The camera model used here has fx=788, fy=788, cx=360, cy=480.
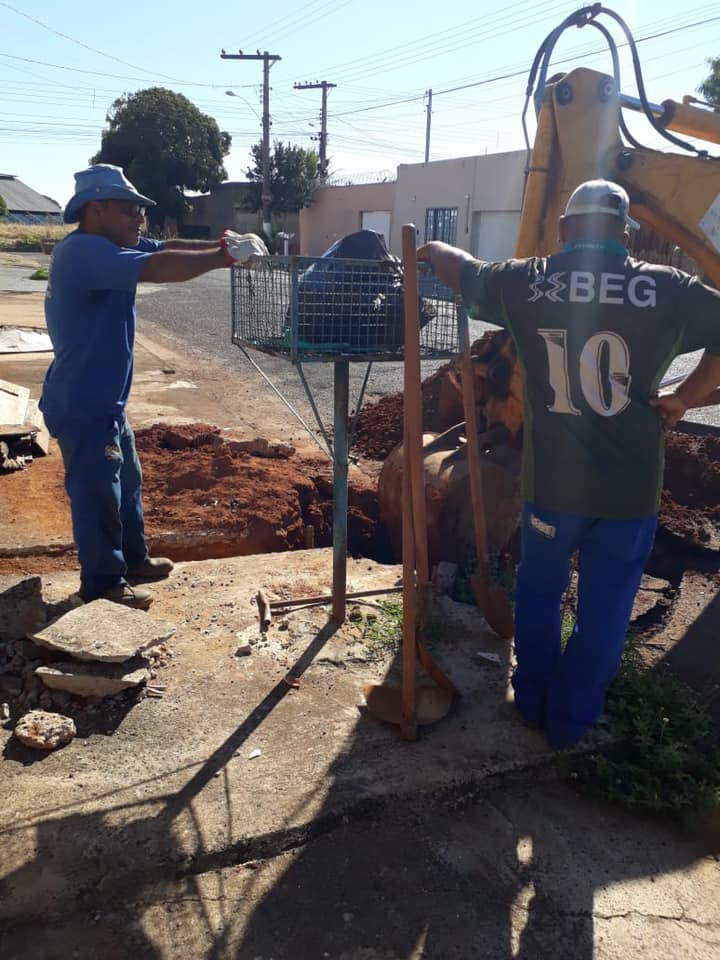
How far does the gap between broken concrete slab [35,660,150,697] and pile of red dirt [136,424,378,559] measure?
6.63ft

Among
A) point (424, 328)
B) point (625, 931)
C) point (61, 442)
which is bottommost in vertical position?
point (625, 931)

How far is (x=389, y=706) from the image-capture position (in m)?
3.38

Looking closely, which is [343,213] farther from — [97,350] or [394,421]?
[97,350]

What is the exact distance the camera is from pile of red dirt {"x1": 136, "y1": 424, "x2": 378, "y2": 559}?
557cm

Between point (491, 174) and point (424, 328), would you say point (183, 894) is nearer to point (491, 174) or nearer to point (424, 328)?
point (424, 328)

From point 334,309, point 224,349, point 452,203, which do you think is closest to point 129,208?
point 334,309

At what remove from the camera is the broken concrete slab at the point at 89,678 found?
3281 millimetres

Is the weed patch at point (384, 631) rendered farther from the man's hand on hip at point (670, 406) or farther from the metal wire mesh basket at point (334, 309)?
Answer: the man's hand on hip at point (670, 406)

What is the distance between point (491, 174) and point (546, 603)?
30854 millimetres

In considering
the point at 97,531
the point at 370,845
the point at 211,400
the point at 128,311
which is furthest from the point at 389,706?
the point at 211,400

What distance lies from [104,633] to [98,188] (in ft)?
6.78

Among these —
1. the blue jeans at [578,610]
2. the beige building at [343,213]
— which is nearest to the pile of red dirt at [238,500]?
the blue jeans at [578,610]

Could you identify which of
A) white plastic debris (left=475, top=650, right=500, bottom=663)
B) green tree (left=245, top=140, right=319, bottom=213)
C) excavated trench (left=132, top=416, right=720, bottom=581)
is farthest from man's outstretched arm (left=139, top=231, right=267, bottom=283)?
green tree (left=245, top=140, right=319, bottom=213)

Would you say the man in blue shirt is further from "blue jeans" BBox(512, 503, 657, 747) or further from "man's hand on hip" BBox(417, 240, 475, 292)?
"blue jeans" BBox(512, 503, 657, 747)
